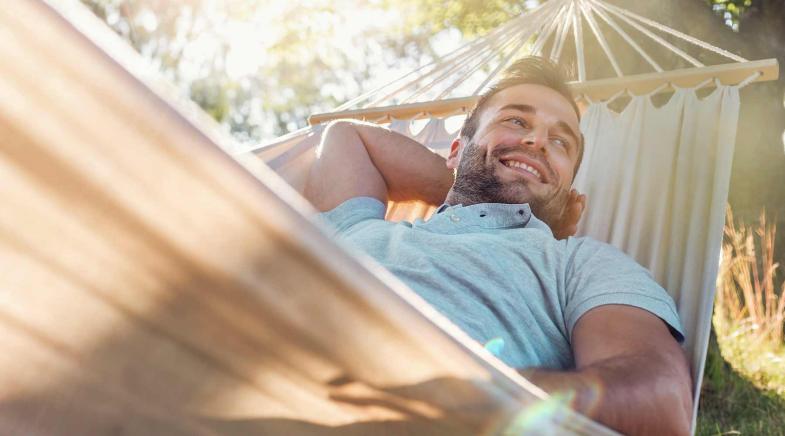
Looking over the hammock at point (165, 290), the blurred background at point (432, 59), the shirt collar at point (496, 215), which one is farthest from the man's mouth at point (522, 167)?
the hammock at point (165, 290)

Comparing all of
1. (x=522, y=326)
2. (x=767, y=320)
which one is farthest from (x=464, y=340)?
(x=767, y=320)

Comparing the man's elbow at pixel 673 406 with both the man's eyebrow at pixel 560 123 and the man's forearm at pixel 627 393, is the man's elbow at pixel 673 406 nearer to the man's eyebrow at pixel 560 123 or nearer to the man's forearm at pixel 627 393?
the man's forearm at pixel 627 393

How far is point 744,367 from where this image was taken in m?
3.29

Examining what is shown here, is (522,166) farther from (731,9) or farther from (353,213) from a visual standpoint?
(731,9)

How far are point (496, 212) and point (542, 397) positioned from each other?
1067 mm

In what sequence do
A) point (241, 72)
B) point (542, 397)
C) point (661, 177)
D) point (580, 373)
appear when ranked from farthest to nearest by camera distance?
point (241, 72)
point (661, 177)
point (580, 373)
point (542, 397)

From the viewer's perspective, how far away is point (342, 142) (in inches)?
89.8

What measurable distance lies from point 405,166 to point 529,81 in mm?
422

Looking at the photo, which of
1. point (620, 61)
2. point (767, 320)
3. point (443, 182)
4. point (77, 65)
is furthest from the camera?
point (620, 61)

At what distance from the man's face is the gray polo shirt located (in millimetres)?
139

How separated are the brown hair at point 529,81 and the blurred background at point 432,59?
915 mm

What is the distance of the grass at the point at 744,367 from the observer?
111 inches

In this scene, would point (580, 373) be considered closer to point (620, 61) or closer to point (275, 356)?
point (275, 356)

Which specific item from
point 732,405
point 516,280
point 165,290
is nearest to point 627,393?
point 516,280
